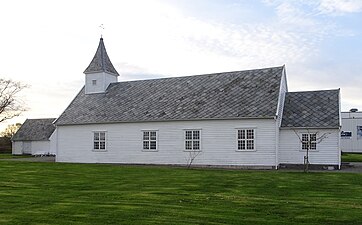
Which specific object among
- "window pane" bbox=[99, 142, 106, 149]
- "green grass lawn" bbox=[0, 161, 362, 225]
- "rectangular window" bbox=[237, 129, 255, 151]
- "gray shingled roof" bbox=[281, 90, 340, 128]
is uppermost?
"gray shingled roof" bbox=[281, 90, 340, 128]

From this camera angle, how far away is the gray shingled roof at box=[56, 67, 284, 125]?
95.6 ft

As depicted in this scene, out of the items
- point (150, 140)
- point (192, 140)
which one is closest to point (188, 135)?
point (192, 140)

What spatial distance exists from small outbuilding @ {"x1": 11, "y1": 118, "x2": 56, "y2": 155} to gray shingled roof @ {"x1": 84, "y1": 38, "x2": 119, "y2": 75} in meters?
22.7

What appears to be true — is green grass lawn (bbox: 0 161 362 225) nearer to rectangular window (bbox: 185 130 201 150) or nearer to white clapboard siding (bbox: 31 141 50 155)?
rectangular window (bbox: 185 130 201 150)

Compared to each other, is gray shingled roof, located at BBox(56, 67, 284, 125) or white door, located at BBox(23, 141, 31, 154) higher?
gray shingled roof, located at BBox(56, 67, 284, 125)

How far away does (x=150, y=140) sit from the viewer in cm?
3148

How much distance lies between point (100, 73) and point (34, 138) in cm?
2635

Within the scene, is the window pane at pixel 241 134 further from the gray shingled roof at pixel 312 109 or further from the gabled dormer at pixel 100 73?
the gabled dormer at pixel 100 73

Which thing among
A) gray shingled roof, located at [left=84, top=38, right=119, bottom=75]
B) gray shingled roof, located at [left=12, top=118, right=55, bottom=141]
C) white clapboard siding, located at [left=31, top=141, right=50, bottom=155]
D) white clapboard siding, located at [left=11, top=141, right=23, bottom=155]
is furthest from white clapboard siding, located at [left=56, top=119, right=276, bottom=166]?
white clapboard siding, located at [left=11, top=141, right=23, bottom=155]

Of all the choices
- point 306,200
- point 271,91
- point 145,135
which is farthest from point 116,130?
point 306,200

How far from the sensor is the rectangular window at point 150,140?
3134cm

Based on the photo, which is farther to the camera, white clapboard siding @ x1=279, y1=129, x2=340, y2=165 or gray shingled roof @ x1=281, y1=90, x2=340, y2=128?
gray shingled roof @ x1=281, y1=90, x2=340, y2=128

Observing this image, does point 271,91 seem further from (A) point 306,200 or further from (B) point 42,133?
(B) point 42,133

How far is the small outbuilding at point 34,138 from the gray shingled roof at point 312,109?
37.9 metres
